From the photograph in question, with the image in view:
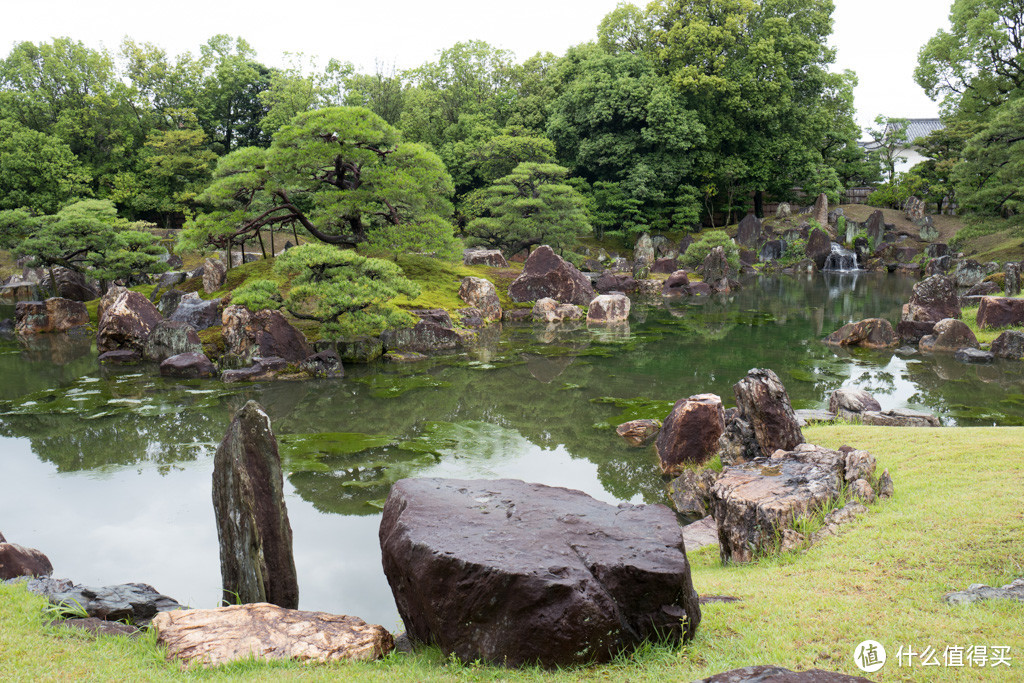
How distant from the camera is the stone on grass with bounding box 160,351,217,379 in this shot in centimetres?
1495

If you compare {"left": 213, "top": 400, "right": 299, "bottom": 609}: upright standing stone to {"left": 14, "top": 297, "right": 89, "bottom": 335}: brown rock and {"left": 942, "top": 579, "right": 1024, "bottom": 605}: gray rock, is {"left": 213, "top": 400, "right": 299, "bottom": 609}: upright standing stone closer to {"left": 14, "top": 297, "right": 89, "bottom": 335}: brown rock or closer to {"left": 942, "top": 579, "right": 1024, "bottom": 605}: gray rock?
{"left": 942, "top": 579, "right": 1024, "bottom": 605}: gray rock

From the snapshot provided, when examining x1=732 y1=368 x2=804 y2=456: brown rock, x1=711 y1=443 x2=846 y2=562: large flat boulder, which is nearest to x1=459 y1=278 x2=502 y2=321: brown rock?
x1=732 y1=368 x2=804 y2=456: brown rock

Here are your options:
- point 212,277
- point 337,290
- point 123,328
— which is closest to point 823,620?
point 337,290

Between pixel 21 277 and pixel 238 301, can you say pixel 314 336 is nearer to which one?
pixel 238 301

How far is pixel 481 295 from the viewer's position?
22.7m

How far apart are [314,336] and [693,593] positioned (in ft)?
50.1

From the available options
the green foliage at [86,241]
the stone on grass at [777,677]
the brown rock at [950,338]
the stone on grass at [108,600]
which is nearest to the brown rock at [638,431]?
the stone on grass at [108,600]

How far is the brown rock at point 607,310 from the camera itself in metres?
23.3

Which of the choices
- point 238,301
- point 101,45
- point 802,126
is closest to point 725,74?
point 802,126

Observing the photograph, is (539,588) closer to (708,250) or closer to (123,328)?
(123,328)

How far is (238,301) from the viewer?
1537 centimetres

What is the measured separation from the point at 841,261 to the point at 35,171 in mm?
48226

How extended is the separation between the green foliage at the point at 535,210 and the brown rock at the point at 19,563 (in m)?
25.2

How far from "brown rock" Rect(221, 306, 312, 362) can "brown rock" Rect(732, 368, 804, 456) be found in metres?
11.1
